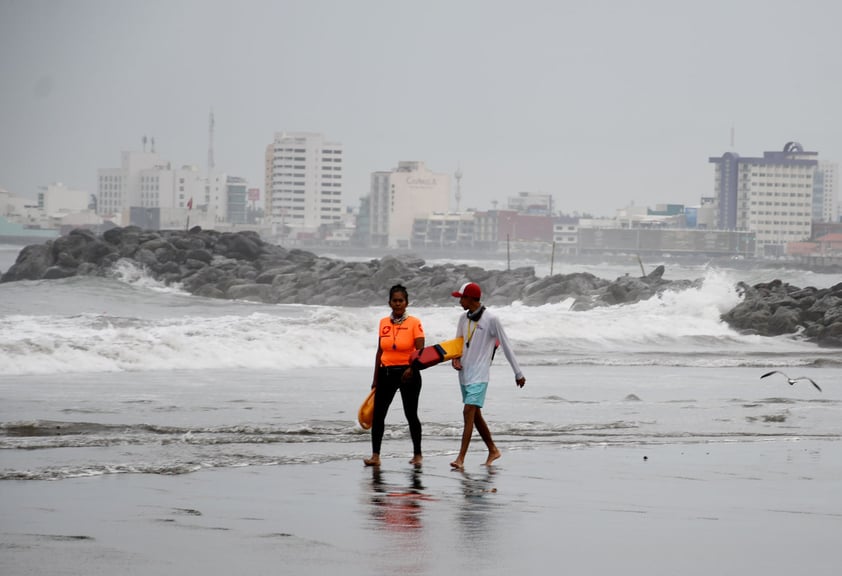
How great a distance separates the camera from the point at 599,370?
2177 centimetres

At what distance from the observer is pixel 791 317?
35.8m

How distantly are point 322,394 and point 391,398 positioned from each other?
6.31 meters

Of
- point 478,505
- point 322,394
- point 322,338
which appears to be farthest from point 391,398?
point 322,338

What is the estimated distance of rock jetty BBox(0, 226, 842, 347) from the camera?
5006 cm

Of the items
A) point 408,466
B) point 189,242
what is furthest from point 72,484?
point 189,242

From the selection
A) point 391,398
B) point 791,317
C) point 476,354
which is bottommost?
point 791,317

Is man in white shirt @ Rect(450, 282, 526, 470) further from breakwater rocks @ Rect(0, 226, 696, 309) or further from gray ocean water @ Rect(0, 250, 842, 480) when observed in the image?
breakwater rocks @ Rect(0, 226, 696, 309)

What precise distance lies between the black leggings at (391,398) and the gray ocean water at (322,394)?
19.5 inches

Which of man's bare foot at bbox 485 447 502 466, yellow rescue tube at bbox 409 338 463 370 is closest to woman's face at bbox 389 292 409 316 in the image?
yellow rescue tube at bbox 409 338 463 370

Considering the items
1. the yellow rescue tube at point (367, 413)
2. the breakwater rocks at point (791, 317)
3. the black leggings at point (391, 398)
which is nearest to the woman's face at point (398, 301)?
the black leggings at point (391, 398)

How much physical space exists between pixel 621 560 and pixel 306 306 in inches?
1789

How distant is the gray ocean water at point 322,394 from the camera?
11.1 m

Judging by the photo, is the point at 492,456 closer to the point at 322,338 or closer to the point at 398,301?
the point at 398,301

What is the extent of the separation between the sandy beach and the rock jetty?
112 ft
